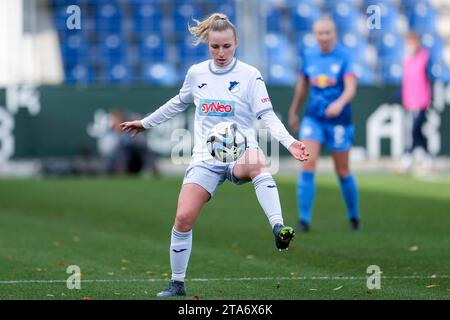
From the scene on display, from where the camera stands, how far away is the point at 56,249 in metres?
10.6

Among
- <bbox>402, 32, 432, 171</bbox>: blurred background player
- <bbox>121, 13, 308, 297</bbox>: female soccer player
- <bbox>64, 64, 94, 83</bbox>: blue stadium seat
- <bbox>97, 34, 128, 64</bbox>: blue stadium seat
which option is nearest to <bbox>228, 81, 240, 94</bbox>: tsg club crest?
<bbox>121, 13, 308, 297</bbox>: female soccer player

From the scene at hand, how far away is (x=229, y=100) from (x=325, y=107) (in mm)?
4455

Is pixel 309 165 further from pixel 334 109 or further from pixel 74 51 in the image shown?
pixel 74 51

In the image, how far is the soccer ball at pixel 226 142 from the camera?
7.48 meters

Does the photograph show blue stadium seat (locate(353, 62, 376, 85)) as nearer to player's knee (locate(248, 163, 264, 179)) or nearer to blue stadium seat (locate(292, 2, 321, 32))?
blue stadium seat (locate(292, 2, 321, 32))

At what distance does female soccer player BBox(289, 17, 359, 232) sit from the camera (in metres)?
11.8

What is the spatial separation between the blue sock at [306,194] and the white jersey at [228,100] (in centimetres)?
445

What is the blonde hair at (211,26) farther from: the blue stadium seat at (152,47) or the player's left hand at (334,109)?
the blue stadium seat at (152,47)

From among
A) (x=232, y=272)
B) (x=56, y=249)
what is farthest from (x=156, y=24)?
(x=232, y=272)

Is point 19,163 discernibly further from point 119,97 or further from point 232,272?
point 232,272

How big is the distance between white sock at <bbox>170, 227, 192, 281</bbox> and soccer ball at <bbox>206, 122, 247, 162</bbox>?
56cm
